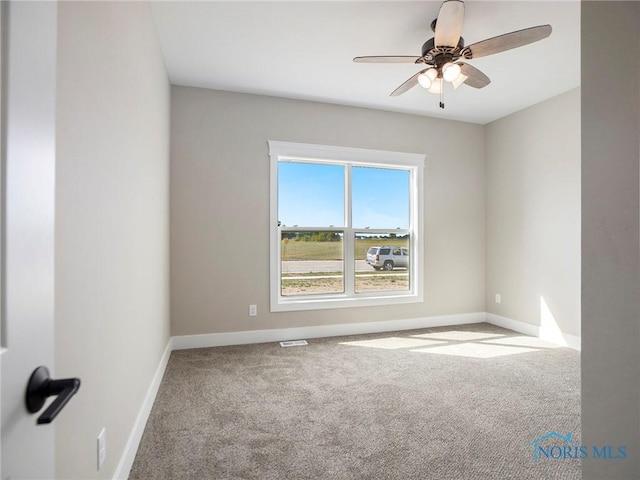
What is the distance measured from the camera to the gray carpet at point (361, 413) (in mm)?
1740

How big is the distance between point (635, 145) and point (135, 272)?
2243 millimetres

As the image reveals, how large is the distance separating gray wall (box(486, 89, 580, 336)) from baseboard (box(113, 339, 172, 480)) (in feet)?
13.7

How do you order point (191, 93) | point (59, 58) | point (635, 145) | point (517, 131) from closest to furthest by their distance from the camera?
point (635, 145) < point (59, 58) < point (191, 93) < point (517, 131)

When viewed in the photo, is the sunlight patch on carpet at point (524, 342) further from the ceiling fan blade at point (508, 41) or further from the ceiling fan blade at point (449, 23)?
the ceiling fan blade at point (449, 23)

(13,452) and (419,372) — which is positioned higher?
(13,452)

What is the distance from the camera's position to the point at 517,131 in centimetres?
428

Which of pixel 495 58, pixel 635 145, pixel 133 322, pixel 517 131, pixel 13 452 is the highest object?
pixel 495 58

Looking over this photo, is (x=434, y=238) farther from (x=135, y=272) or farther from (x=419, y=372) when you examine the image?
(x=135, y=272)

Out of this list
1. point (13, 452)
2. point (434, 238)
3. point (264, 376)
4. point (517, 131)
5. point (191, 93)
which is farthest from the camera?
point (434, 238)

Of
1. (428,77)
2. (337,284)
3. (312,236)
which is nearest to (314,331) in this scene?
(337,284)

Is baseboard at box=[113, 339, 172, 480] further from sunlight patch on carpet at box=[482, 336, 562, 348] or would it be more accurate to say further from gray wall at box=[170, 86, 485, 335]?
sunlight patch on carpet at box=[482, 336, 562, 348]

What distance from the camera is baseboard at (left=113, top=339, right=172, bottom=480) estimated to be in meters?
1.61

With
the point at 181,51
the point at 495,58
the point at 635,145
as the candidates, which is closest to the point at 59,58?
the point at 635,145

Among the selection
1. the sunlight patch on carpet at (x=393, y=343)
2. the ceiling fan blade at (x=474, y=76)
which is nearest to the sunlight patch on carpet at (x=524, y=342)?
the sunlight patch on carpet at (x=393, y=343)
